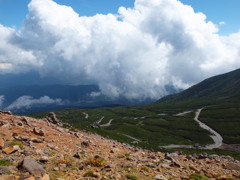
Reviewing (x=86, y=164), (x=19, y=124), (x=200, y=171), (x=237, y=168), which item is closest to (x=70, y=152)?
(x=86, y=164)

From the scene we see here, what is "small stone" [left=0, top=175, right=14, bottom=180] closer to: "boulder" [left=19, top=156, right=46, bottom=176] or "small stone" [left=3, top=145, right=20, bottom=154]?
"boulder" [left=19, top=156, right=46, bottom=176]

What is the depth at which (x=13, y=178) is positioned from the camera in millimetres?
13281

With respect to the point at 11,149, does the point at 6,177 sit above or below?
below

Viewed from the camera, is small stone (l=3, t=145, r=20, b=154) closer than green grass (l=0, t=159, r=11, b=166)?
No

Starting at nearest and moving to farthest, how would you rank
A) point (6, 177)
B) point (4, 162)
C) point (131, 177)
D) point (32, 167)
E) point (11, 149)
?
point (6, 177), point (32, 167), point (131, 177), point (4, 162), point (11, 149)

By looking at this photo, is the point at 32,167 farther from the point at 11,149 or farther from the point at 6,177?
the point at 11,149

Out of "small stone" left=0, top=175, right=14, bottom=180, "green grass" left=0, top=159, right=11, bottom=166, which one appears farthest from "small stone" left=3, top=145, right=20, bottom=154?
"small stone" left=0, top=175, right=14, bottom=180

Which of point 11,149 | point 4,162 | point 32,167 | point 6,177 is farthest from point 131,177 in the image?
point 11,149

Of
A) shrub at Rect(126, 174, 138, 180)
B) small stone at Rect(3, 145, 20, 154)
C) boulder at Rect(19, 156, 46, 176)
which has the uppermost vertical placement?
small stone at Rect(3, 145, 20, 154)

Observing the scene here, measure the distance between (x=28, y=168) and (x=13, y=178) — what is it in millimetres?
1881

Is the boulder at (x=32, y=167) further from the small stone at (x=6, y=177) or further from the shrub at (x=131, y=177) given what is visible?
the shrub at (x=131, y=177)

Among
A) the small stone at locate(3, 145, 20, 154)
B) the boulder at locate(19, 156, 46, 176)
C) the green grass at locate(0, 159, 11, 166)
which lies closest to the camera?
the boulder at locate(19, 156, 46, 176)

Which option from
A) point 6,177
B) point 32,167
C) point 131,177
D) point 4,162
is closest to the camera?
point 6,177

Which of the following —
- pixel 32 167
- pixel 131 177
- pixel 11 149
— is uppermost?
pixel 11 149
